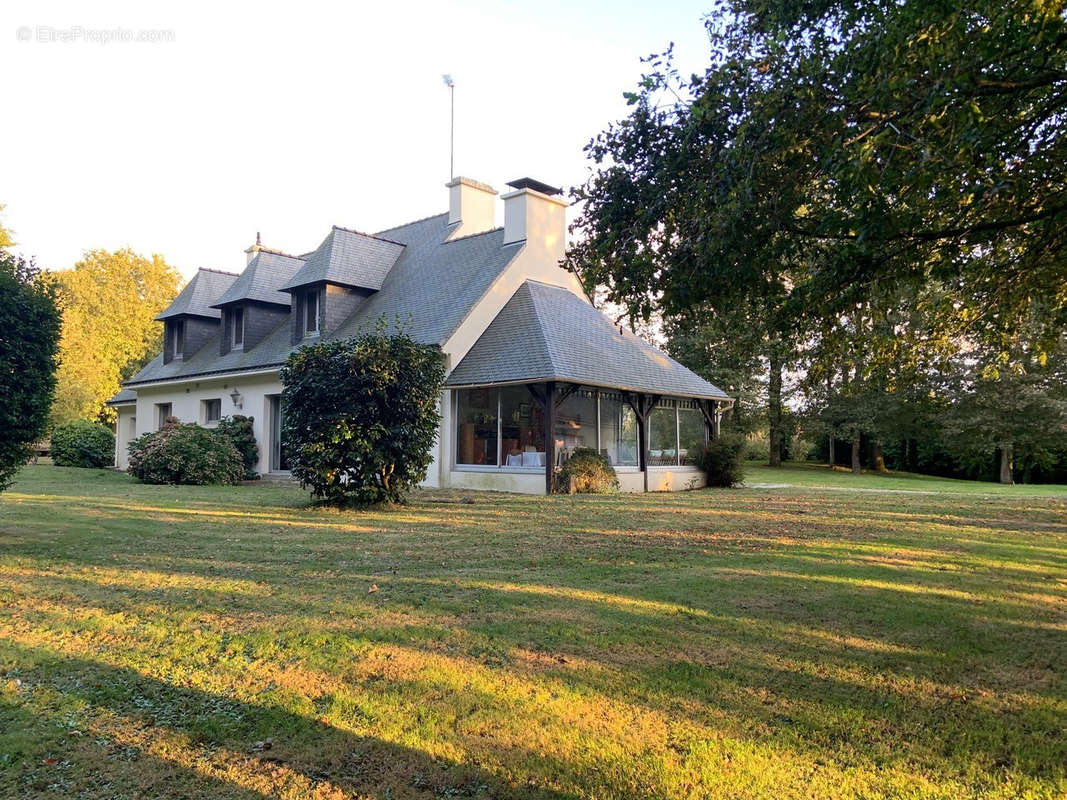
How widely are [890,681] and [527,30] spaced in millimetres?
7823

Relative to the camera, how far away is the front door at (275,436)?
21594mm

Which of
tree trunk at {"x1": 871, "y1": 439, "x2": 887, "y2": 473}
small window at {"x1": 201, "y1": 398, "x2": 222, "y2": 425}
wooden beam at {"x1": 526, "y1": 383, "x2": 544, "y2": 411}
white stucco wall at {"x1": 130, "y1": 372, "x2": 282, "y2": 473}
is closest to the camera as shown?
wooden beam at {"x1": 526, "y1": 383, "x2": 544, "y2": 411}

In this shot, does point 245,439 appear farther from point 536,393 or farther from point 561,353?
point 561,353

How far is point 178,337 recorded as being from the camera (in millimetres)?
27062

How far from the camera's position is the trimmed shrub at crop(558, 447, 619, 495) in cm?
1644

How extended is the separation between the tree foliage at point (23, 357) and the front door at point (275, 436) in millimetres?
13445

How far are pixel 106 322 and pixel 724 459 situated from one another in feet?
148

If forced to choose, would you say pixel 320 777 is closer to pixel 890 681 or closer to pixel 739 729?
pixel 739 729

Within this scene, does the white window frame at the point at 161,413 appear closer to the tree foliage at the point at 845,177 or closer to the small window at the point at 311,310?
the small window at the point at 311,310

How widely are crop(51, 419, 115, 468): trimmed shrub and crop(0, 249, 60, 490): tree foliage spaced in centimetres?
2056

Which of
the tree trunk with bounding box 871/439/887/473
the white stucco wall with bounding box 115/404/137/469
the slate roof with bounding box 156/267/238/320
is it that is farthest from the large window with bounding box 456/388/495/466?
the tree trunk with bounding box 871/439/887/473

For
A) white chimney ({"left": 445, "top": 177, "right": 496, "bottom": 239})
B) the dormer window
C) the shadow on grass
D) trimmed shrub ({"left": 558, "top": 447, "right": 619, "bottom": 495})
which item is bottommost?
the shadow on grass

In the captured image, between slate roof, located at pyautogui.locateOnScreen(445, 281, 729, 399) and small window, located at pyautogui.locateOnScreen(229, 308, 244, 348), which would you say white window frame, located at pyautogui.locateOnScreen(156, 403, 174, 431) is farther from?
slate roof, located at pyautogui.locateOnScreen(445, 281, 729, 399)

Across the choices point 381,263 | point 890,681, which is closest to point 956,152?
point 890,681
